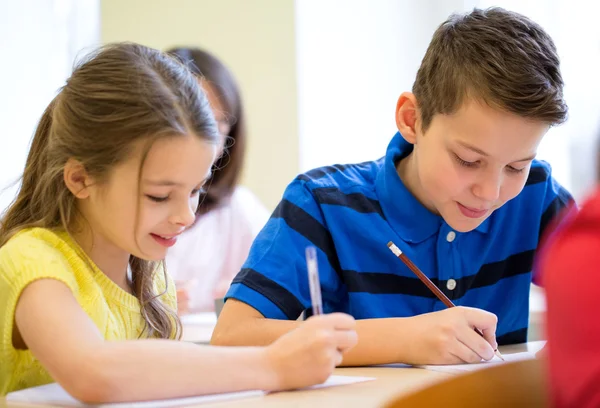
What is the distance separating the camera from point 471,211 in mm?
1295

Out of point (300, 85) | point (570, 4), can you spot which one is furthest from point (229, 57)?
point (570, 4)

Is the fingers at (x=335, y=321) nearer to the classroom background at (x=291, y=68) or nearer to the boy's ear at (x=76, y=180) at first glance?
the boy's ear at (x=76, y=180)

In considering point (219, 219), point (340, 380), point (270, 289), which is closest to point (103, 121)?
point (270, 289)

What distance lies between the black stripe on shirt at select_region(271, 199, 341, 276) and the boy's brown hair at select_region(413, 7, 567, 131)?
241 mm

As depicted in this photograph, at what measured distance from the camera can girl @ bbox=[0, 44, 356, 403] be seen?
0.89m

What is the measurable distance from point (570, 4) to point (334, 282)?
1831mm

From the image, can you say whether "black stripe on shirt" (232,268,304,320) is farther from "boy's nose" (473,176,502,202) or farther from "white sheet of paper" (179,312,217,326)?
"white sheet of paper" (179,312,217,326)

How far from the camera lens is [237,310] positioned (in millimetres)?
1238

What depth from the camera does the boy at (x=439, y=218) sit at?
119cm

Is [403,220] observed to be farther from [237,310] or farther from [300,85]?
[300,85]

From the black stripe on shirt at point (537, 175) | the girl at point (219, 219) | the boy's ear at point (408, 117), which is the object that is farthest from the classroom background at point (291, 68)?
the boy's ear at point (408, 117)

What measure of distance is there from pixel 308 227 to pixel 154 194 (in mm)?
332

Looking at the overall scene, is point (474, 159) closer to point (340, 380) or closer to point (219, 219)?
point (340, 380)

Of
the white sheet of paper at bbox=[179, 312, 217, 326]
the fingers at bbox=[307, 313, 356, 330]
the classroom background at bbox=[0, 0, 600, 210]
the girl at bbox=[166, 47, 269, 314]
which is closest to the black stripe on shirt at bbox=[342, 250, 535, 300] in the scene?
the fingers at bbox=[307, 313, 356, 330]
